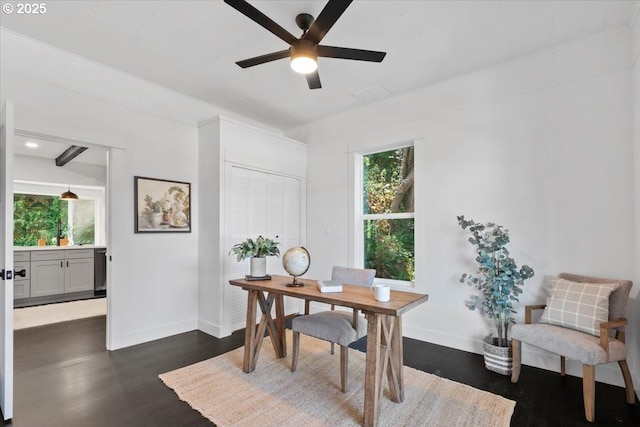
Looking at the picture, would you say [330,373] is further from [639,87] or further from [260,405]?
[639,87]

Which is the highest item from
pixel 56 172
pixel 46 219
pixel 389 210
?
pixel 56 172

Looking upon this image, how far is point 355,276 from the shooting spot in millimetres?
2738

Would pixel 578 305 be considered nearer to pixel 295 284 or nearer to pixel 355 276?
pixel 355 276

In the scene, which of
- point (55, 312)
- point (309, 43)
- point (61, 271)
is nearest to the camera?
point (309, 43)

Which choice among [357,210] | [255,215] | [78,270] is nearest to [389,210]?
[357,210]

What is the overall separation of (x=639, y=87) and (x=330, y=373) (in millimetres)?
3216

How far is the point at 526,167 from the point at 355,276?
74.4 inches

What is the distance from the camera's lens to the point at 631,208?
2.46 meters

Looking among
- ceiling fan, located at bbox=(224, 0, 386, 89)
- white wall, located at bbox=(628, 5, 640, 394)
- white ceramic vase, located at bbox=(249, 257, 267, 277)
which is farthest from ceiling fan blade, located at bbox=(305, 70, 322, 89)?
white wall, located at bbox=(628, 5, 640, 394)

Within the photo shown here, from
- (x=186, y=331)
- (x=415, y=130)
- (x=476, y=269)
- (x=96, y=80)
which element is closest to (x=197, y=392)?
(x=186, y=331)

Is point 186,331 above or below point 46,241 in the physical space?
below

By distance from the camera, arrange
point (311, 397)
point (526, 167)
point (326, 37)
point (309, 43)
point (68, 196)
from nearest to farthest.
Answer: point (309, 43), point (311, 397), point (326, 37), point (526, 167), point (68, 196)

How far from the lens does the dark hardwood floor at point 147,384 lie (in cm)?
202

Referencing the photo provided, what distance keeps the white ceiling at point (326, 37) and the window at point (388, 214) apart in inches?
36.3
